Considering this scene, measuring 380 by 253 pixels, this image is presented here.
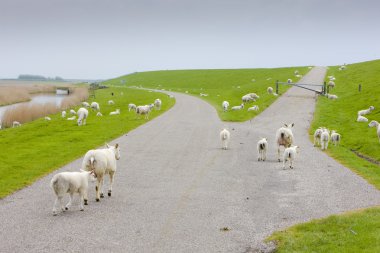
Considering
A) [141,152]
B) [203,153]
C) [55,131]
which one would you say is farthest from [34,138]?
[203,153]

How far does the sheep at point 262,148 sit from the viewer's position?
24516mm

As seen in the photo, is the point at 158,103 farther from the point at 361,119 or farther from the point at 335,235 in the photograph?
the point at 335,235

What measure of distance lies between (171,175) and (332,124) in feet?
88.2

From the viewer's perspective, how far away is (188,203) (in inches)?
616

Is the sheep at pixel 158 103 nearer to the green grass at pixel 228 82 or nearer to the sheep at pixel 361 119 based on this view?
the green grass at pixel 228 82

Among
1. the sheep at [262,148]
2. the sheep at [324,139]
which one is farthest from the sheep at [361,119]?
the sheep at [262,148]

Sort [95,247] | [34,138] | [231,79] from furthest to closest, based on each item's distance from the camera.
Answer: [231,79] < [34,138] < [95,247]

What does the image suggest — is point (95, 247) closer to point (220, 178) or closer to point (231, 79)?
point (220, 178)

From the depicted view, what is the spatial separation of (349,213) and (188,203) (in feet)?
18.8

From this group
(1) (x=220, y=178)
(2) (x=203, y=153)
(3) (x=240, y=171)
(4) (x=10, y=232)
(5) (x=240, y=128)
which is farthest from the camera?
(5) (x=240, y=128)

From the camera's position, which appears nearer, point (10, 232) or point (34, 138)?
point (10, 232)

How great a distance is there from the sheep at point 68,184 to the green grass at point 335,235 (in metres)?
6.84

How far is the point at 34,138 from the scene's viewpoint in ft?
119

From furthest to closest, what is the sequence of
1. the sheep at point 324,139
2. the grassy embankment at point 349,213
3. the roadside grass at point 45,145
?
1. the sheep at point 324,139
2. the roadside grass at point 45,145
3. the grassy embankment at point 349,213
